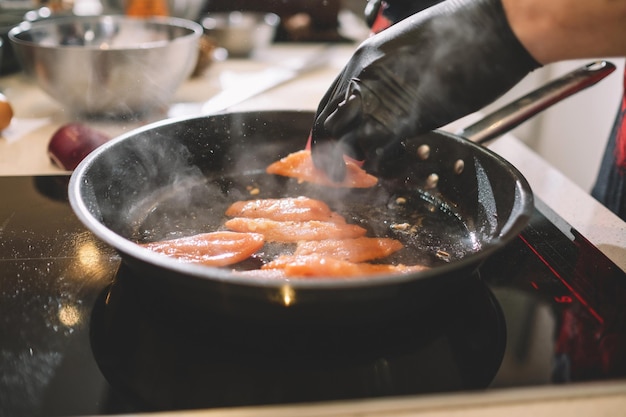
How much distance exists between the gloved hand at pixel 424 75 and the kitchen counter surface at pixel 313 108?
15.8 inches

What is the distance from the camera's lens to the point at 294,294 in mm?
634

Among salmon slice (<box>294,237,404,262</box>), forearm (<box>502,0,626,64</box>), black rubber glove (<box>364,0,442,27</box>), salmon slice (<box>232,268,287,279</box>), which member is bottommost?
salmon slice (<box>294,237,404,262</box>)

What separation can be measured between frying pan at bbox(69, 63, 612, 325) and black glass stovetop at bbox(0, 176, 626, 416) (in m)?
0.05

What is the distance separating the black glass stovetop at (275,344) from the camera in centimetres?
66

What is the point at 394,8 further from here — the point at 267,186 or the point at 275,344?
the point at 275,344

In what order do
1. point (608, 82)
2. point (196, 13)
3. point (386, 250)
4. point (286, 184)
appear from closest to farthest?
point (386, 250)
point (286, 184)
point (608, 82)
point (196, 13)

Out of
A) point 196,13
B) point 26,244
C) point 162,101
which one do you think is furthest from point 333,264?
point 196,13

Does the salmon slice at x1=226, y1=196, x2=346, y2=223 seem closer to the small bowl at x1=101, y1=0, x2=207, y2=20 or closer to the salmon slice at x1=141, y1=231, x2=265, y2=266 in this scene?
the salmon slice at x1=141, y1=231, x2=265, y2=266

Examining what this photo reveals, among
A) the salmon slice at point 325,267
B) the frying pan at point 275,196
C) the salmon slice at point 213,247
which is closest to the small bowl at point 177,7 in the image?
the frying pan at point 275,196

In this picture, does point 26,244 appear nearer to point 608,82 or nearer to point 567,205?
point 567,205

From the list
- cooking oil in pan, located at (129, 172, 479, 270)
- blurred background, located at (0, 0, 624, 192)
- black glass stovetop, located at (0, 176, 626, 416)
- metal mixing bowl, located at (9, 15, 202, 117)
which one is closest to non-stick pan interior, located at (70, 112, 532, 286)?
cooking oil in pan, located at (129, 172, 479, 270)

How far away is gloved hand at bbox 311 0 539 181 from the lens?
2.85 feet

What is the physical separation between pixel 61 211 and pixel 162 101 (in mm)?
675

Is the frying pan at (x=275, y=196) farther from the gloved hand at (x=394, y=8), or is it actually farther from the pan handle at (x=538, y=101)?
the gloved hand at (x=394, y=8)
